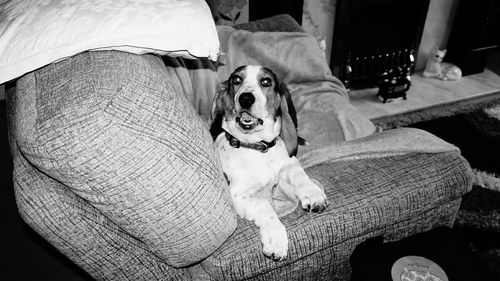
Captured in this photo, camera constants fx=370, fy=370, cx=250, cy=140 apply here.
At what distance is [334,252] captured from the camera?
1.54 metres

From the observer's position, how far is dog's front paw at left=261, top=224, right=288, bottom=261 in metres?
1.35

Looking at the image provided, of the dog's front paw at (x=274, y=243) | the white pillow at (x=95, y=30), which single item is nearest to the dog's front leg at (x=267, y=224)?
the dog's front paw at (x=274, y=243)

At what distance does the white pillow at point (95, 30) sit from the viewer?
1194 millimetres

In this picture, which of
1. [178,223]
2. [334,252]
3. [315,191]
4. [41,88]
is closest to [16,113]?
[41,88]

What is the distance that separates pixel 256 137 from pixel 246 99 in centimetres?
20

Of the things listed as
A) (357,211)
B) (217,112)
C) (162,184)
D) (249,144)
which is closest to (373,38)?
(217,112)

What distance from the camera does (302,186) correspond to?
1.61m

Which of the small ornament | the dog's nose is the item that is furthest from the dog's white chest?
the small ornament

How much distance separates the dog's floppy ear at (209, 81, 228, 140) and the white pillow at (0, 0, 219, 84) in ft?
1.94

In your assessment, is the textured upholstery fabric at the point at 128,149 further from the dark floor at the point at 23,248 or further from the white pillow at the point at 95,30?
the dark floor at the point at 23,248

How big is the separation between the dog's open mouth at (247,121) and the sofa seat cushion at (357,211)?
0.40 m

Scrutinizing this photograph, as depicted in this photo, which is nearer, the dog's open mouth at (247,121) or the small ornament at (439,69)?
the dog's open mouth at (247,121)

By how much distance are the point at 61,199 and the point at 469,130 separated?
135 inches

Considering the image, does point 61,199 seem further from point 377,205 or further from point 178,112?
point 377,205
